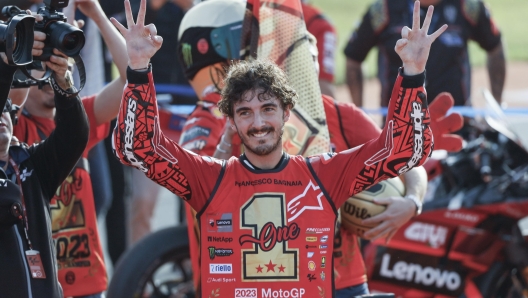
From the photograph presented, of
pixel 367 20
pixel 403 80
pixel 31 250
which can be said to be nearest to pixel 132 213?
pixel 367 20

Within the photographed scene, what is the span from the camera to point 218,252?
3.66 metres

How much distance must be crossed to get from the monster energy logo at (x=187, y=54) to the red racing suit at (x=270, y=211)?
1.08m

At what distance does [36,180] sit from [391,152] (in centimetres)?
140

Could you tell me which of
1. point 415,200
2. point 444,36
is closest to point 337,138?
point 415,200

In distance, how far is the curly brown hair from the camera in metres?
3.64

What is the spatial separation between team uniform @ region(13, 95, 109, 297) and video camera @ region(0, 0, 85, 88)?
0.61m

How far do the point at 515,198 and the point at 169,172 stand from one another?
2.50 metres

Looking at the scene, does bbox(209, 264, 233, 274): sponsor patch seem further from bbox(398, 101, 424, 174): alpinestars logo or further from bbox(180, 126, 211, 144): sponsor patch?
bbox(180, 126, 211, 144): sponsor patch

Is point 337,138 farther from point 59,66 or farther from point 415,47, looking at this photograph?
point 59,66

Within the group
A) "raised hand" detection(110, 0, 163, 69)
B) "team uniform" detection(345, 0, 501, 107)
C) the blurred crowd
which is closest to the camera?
"raised hand" detection(110, 0, 163, 69)

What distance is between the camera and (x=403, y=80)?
137 inches

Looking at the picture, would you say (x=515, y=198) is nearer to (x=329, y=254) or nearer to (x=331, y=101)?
(x=331, y=101)

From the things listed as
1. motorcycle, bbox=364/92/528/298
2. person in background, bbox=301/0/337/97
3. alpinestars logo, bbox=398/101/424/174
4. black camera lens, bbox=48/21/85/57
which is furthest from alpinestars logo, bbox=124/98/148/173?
person in background, bbox=301/0/337/97

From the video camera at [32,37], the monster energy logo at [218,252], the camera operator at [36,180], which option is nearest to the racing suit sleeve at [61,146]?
the camera operator at [36,180]
